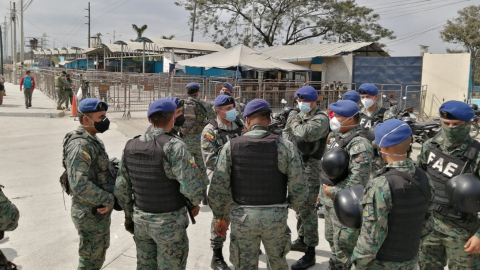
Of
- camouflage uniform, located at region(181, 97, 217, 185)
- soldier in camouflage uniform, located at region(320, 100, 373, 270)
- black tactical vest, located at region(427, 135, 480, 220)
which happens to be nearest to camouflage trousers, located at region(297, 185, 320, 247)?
soldier in camouflage uniform, located at region(320, 100, 373, 270)

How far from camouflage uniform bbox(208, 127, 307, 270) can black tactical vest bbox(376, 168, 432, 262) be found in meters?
0.80

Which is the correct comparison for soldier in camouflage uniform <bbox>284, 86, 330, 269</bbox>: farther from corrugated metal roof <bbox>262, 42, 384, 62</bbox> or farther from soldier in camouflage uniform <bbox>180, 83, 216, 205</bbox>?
corrugated metal roof <bbox>262, 42, 384, 62</bbox>

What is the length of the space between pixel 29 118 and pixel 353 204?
15.0 metres

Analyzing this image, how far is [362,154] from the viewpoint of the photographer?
329 centimetres

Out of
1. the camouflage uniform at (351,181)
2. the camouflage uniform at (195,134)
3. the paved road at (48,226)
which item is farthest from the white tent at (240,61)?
the camouflage uniform at (351,181)

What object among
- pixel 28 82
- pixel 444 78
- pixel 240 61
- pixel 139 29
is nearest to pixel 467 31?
pixel 444 78

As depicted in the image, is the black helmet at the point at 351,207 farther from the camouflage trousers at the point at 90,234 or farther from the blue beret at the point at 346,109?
the camouflage trousers at the point at 90,234

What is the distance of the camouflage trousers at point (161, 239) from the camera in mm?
2973

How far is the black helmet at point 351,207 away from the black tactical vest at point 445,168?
1115 mm

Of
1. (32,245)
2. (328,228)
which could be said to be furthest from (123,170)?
(32,245)

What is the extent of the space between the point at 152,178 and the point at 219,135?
1545mm

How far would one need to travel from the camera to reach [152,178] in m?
2.96

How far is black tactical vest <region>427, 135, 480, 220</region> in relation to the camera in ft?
10.2

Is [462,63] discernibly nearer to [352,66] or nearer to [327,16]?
[352,66]
